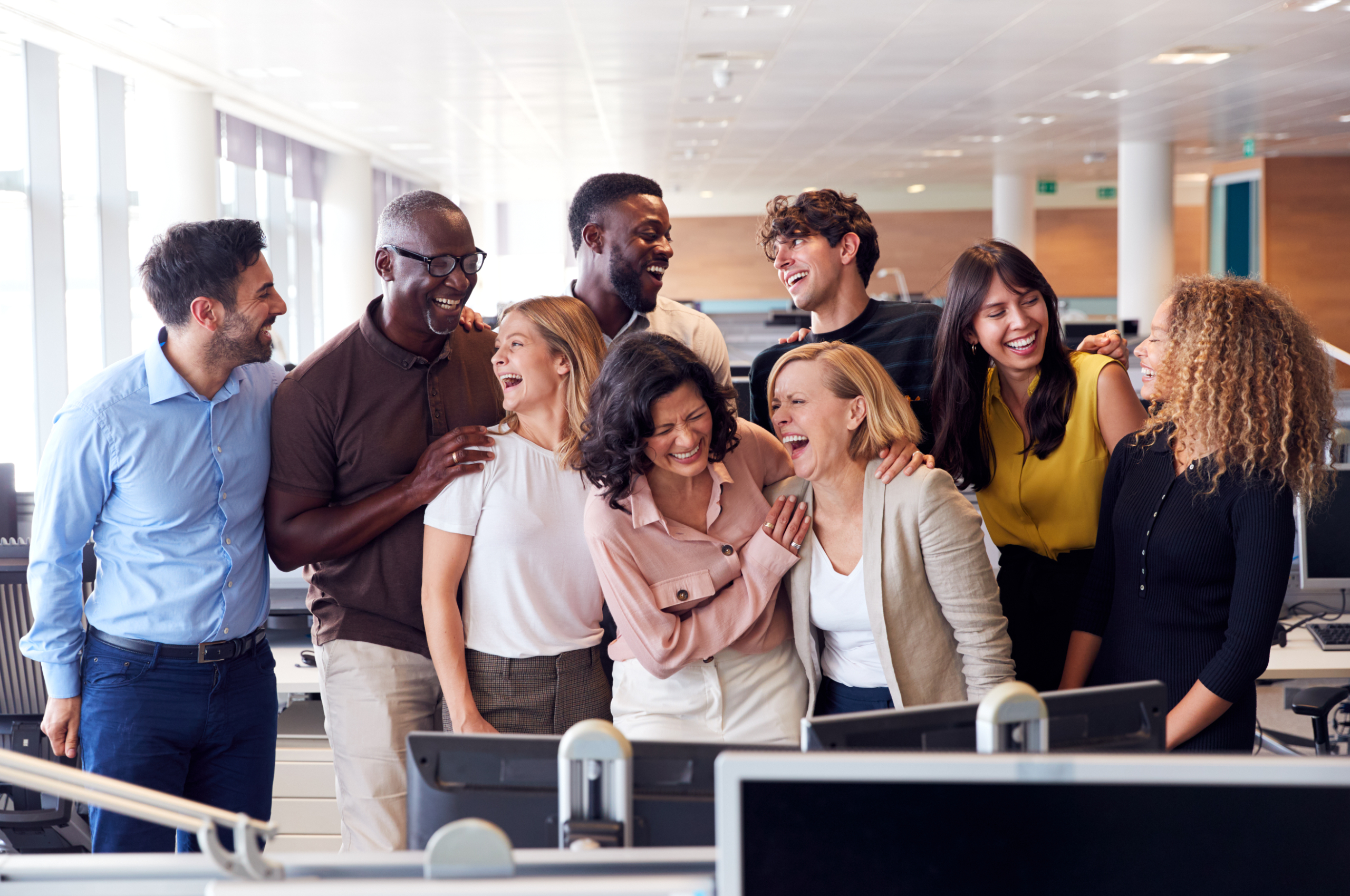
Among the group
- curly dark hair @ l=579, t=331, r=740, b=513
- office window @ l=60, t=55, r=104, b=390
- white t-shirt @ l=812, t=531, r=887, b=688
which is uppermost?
office window @ l=60, t=55, r=104, b=390

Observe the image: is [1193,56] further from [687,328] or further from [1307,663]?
[687,328]

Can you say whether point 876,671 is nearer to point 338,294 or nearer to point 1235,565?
point 1235,565

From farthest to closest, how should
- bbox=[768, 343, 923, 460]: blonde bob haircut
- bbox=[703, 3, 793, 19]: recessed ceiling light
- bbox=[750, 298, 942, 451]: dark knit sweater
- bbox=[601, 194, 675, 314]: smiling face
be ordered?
bbox=[703, 3, 793, 19]: recessed ceiling light, bbox=[601, 194, 675, 314]: smiling face, bbox=[750, 298, 942, 451]: dark knit sweater, bbox=[768, 343, 923, 460]: blonde bob haircut

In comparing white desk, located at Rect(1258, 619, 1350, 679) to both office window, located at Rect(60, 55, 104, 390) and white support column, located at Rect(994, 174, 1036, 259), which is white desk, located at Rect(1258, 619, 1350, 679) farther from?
white support column, located at Rect(994, 174, 1036, 259)

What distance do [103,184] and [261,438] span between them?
6494mm

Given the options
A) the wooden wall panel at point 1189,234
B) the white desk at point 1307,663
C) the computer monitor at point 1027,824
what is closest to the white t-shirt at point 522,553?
the computer monitor at point 1027,824

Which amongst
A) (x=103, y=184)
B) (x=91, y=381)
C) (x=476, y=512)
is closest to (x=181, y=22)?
(x=103, y=184)

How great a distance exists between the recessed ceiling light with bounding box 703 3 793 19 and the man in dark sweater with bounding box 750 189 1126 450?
13.1 feet

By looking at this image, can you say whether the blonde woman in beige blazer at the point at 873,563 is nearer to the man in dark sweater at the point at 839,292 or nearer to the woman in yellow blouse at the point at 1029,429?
the woman in yellow blouse at the point at 1029,429

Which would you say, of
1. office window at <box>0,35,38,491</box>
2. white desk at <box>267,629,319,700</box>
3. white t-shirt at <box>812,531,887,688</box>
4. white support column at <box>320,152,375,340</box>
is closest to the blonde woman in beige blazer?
white t-shirt at <box>812,531,887,688</box>

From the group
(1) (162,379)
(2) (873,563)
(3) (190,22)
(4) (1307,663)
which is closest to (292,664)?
(1) (162,379)

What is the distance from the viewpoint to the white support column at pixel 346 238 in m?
12.1

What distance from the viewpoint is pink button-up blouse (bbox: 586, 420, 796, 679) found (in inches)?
69.7

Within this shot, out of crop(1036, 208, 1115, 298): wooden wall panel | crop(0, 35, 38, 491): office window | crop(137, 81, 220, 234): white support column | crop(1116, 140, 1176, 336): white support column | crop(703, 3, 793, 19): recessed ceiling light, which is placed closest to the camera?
crop(703, 3, 793, 19): recessed ceiling light
